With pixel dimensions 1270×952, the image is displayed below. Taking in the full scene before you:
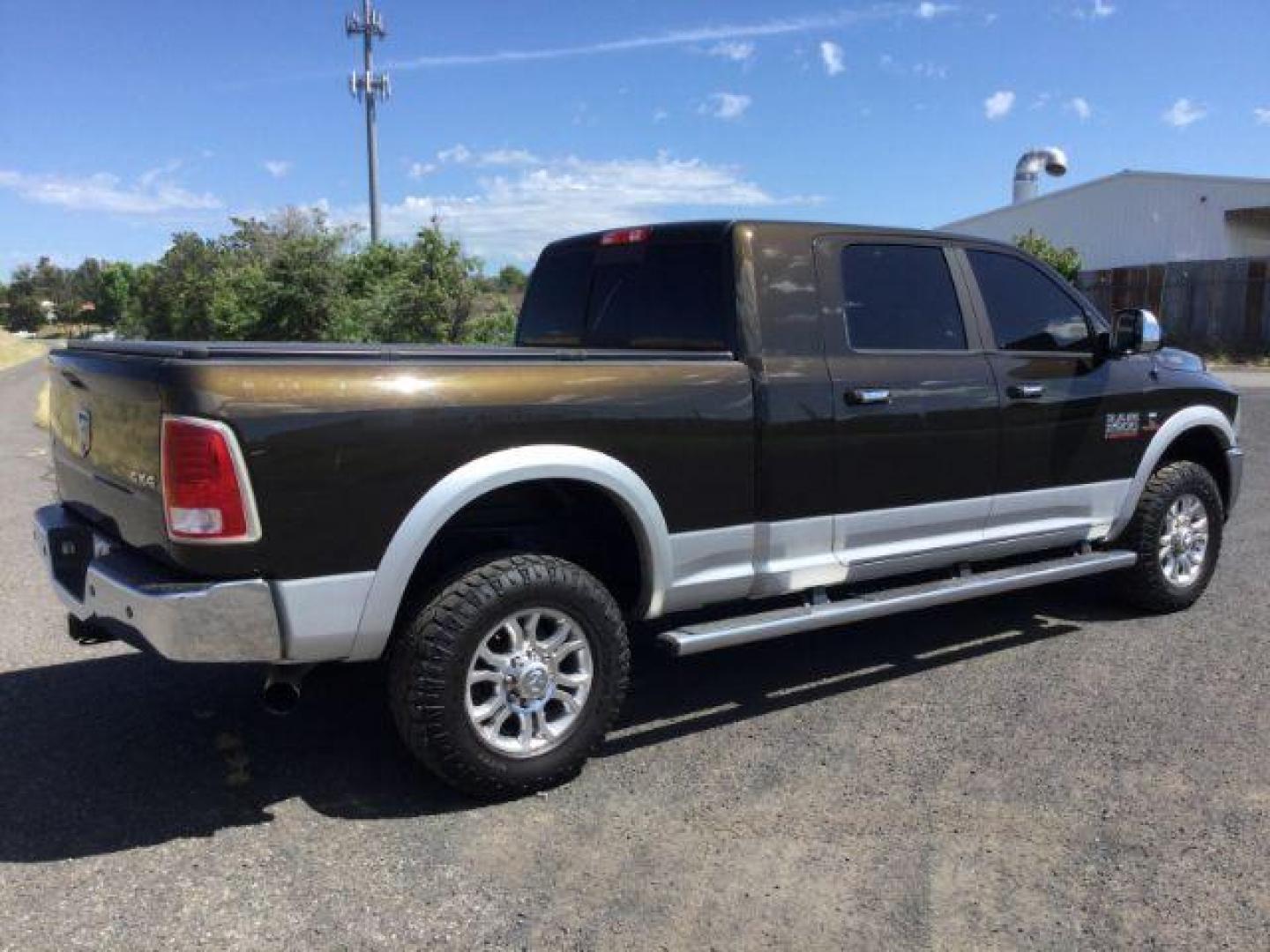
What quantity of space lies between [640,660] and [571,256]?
6.48 feet

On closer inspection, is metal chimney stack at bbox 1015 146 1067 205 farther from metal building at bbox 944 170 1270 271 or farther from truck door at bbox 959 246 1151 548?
truck door at bbox 959 246 1151 548

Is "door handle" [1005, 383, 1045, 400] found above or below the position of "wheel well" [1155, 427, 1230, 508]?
above

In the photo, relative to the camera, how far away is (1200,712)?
4.47 m

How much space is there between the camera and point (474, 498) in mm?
3480

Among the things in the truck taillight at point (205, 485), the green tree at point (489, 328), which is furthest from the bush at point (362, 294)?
the truck taillight at point (205, 485)

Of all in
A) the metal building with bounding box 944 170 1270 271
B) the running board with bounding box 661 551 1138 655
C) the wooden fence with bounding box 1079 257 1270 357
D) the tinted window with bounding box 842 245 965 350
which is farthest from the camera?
the metal building with bounding box 944 170 1270 271

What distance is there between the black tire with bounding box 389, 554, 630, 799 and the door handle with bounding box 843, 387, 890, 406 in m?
1.32

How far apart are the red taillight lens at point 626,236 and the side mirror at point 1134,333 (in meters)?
2.46

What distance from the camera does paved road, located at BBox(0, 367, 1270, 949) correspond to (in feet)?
9.70

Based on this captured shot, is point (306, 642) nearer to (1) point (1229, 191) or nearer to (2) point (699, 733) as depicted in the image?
(2) point (699, 733)

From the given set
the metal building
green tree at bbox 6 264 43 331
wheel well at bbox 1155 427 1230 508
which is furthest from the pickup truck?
green tree at bbox 6 264 43 331

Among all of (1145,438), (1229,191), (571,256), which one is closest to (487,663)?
(571,256)

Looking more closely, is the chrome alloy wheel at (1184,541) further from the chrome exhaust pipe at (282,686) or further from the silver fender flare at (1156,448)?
the chrome exhaust pipe at (282,686)

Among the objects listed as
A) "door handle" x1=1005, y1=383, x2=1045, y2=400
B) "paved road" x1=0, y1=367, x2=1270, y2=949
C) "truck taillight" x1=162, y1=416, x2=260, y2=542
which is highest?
"door handle" x1=1005, y1=383, x2=1045, y2=400
